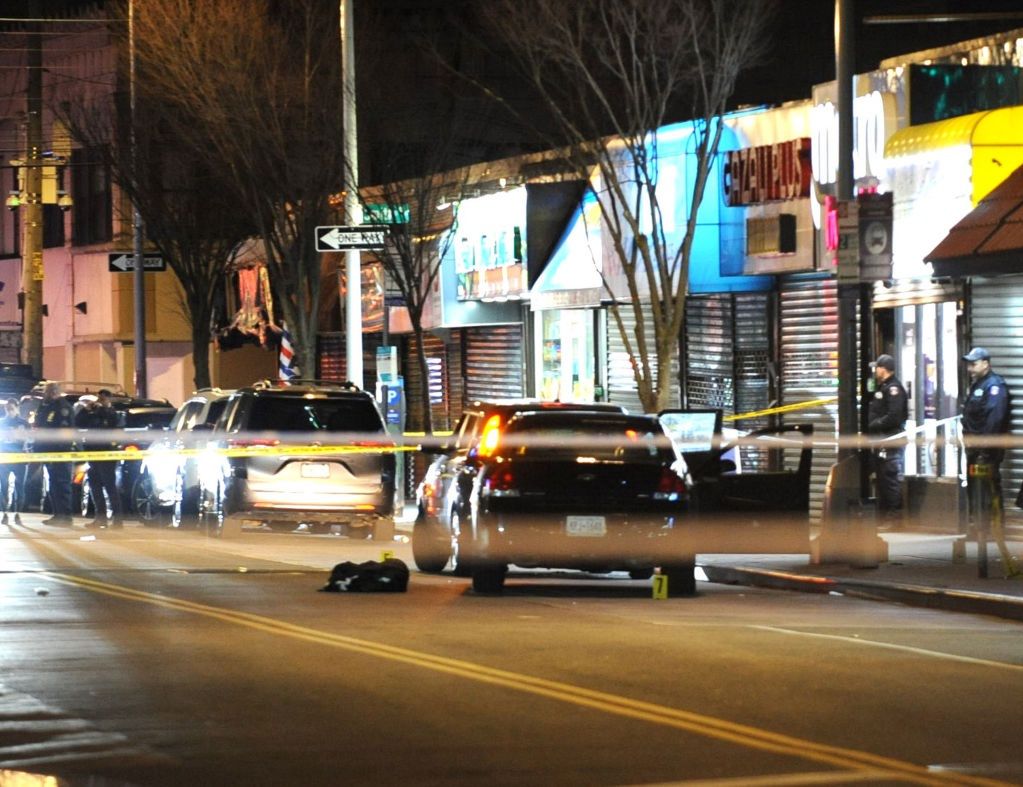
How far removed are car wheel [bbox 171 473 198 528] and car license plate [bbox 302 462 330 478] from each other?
2.80 meters

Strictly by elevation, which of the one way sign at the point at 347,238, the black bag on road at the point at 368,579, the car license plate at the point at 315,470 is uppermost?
the one way sign at the point at 347,238

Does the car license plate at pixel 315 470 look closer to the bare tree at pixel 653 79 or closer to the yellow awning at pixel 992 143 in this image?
the bare tree at pixel 653 79

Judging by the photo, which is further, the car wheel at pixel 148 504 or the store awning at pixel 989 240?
the car wheel at pixel 148 504

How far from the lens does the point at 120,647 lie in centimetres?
1342

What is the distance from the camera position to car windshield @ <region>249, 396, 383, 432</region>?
81.4 feet

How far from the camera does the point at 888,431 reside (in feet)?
77.8

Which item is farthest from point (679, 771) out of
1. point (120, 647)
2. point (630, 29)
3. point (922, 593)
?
point (630, 29)

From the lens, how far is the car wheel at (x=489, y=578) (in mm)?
17719

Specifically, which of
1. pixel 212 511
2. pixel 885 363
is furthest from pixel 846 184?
pixel 212 511

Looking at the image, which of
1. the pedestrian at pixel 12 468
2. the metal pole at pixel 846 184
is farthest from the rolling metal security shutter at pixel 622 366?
the metal pole at pixel 846 184

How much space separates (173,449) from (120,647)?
14204mm

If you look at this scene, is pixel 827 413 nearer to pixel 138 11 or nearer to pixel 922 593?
pixel 922 593

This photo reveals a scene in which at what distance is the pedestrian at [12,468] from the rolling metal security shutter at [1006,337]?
46.4 ft

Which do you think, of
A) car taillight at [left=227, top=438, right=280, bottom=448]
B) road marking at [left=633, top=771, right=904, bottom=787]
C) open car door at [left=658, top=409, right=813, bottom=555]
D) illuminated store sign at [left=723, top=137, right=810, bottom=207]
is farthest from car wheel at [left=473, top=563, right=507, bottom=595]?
illuminated store sign at [left=723, top=137, right=810, bottom=207]
